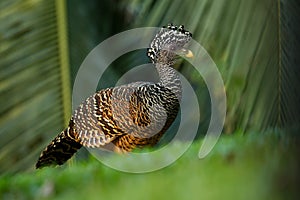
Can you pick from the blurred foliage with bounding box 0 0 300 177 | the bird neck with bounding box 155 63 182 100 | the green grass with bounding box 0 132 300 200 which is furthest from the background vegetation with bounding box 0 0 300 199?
the green grass with bounding box 0 132 300 200

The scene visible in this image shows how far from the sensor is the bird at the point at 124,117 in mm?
2533

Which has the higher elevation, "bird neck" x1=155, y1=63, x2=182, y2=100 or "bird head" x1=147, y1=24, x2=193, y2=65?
"bird head" x1=147, y1=24, x2=193, y2=65

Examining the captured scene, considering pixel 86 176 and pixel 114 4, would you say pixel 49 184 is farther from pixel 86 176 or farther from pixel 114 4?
pixel 114 4

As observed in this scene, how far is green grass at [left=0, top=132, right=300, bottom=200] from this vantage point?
32 cm

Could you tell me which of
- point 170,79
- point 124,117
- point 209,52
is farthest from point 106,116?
point 209,52

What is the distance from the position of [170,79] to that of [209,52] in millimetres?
612

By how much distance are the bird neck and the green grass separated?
230cm

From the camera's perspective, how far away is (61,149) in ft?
8.31

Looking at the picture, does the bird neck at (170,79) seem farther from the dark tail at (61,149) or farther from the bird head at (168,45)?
the dark tail at (61,149)

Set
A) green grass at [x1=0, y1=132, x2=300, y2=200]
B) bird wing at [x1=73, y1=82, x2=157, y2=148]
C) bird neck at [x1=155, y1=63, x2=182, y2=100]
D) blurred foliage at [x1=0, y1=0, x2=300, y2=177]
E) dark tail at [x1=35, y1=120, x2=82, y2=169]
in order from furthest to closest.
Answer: bird neck at [x1=155, y1=63, x2=182, y2=100] → bird wing at [x1=73, y1=82, x2=157, y2=148] → dark tail at [x1=35, y1=120, x2=82, y2=169] → blurred foliage at [x1=0, y1=0, x2=300, y2=177] → green grass at [x1=0, y1=132, x2=300, y2=200]

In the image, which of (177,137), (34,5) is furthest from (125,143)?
(34,5)

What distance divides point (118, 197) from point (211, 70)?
6.43 feet

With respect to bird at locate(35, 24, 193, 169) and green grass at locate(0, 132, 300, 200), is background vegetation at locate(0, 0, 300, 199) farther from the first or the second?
green grass at locate(0, 132, 300, 200)

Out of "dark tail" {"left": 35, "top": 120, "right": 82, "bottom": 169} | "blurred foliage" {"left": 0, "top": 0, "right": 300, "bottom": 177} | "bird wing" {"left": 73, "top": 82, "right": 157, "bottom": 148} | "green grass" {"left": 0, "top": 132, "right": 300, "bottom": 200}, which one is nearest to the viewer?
"green grass" {"left": 0, "top": 132, "right": 300, "bottom": 200}
